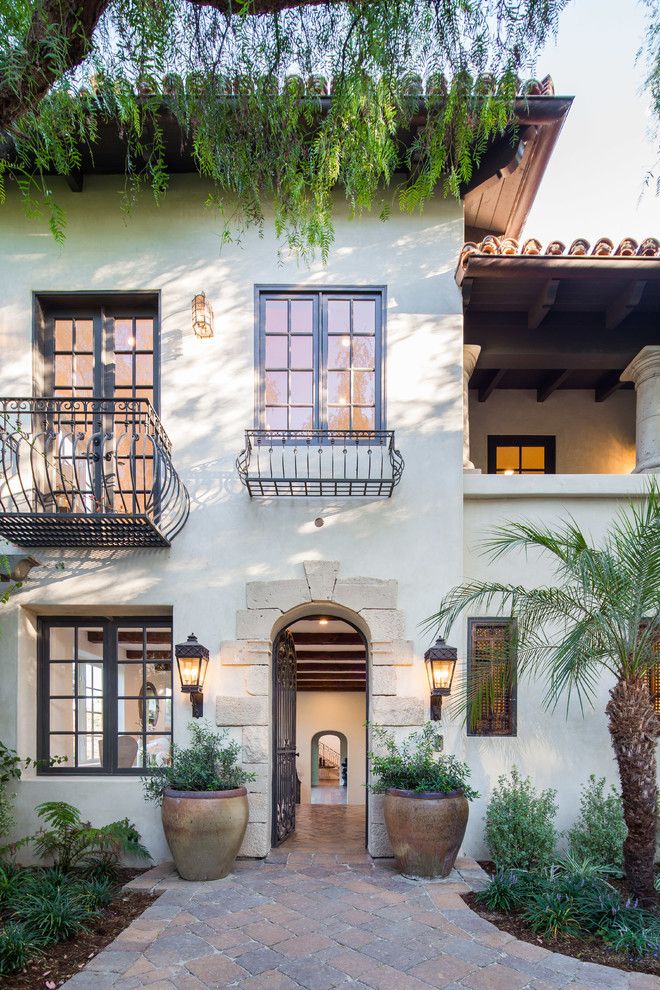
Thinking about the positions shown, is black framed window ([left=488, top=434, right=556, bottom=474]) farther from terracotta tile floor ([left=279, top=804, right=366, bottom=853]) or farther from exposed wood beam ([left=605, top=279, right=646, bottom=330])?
terracotta tile floor ([left=279, top=804, right=366, bottom=853])

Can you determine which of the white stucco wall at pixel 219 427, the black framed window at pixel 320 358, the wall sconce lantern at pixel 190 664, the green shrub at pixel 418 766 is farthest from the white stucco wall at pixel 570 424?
the wall sconce lantern at pixel 190 664

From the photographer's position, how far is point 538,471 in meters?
9.00

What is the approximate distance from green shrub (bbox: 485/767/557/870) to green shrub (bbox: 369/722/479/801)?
33 centimetres

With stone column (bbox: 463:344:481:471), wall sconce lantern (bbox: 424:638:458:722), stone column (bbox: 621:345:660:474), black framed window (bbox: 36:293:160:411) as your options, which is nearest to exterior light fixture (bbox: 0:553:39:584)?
black framed window (bbox: 36:293:160:411)

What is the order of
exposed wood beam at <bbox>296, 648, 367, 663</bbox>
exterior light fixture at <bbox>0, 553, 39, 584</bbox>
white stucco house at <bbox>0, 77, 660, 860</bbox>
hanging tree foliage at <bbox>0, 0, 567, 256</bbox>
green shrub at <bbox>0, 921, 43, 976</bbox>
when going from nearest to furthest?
1. hanging tree foliage at <bbox>0, 0, 567, 256</bbox>
2. green shrub at <bbox>0, 921, 43, 976</bbox>
3. exterior light fixture at <bbox>0, 553, 39, 584</bbox>
4. white stucco house at <bbox>0, 77, 660, 860</bbox>
5. exposed wood beam at <bbox>296, 648, 367, 663</bbox>

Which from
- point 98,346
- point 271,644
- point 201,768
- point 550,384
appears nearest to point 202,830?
point 201,768

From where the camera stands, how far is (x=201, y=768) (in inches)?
232

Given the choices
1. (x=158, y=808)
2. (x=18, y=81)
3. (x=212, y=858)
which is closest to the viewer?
(x=18, y=81)

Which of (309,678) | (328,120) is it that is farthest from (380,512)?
(309,678)

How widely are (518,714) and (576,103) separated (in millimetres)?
5676

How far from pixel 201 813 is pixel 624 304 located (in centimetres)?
610

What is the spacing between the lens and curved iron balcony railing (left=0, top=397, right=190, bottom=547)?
19.7ft

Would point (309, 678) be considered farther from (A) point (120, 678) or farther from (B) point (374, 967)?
(B) point (374, 967)

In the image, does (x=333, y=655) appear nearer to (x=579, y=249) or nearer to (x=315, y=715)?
(x=315, y=715)
